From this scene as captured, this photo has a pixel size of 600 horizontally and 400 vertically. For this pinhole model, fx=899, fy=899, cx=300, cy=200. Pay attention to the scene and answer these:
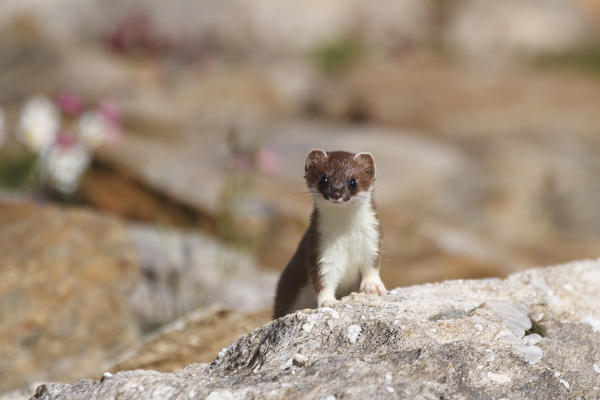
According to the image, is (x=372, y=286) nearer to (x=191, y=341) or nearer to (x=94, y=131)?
(x=191, y=341)

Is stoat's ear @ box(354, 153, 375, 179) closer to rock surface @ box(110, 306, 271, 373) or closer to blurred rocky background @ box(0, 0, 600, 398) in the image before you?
rock surface @ box(110, 306, 271, 373)

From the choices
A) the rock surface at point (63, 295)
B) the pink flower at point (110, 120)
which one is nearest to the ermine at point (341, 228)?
the rock surface at point (63, 295)

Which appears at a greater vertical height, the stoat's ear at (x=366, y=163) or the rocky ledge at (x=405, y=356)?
the stoat's ear at (x=366, y=163)

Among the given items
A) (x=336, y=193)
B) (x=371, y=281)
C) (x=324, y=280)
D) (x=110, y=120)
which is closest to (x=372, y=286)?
(x=371, y=281)

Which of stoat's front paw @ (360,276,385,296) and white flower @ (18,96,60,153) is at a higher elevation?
white flower @ (18,96,60,153)

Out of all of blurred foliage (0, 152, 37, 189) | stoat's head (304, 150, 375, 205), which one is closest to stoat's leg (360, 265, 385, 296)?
stoat's head (304, 150, 375, 205)

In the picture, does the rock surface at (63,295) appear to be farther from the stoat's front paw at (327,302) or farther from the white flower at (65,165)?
the stoat's front paw at (327,302)

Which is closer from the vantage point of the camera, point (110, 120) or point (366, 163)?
point (366, 163)
